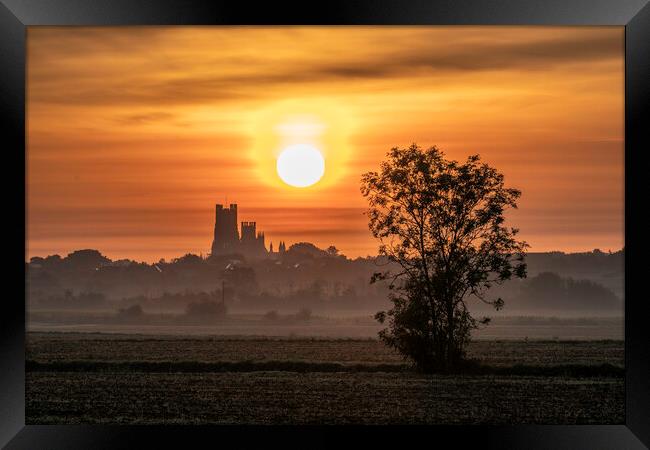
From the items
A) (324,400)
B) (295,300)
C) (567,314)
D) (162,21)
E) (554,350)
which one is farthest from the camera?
(295,300)

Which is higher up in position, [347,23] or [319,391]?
[347,23]

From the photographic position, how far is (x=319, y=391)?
27.2m

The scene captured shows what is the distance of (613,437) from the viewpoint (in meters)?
14.5

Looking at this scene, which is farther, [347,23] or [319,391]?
[319,391]

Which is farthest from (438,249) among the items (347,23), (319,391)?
(347,23)

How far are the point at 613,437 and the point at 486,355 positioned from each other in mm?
30774

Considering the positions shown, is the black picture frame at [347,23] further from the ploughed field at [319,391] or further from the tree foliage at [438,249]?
the tree foliage at [438,249]

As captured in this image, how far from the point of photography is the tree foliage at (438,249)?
31.7 meters

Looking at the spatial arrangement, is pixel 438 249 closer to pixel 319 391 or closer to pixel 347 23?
pixel 319 391

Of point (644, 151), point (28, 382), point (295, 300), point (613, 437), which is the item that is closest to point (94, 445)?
point (613, 437)

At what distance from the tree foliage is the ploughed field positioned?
152 centimetres

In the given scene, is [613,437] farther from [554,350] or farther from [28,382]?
[554,350]

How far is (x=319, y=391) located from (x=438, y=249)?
7.86m

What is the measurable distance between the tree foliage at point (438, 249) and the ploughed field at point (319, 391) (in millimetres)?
1519
